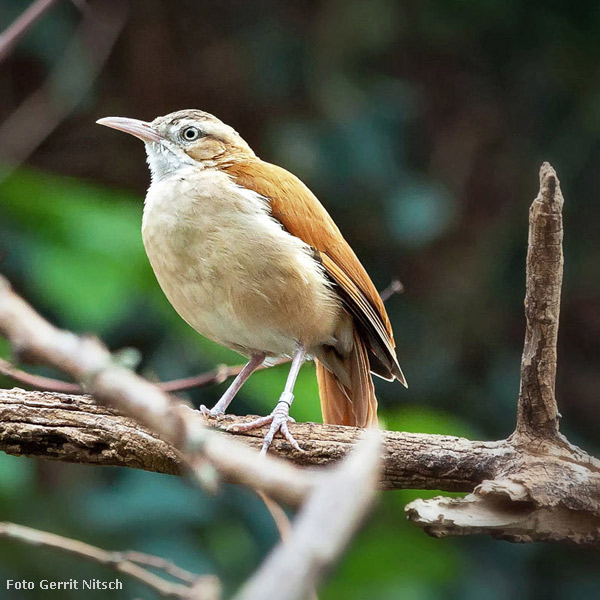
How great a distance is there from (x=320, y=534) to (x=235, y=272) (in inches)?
101

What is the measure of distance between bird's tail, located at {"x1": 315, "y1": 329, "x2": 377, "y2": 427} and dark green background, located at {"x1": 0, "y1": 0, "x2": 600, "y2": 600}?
2.98 ft

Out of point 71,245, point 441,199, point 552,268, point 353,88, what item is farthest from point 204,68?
point 552,268

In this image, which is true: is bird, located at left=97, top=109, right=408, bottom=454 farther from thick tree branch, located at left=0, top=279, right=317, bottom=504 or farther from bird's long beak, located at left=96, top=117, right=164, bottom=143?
thick tree branch, located at left=0, top=279, right=317, bottom=504

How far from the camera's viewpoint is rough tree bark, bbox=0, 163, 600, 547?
101 inches

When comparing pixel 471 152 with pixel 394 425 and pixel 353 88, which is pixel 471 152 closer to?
pixel 353 88

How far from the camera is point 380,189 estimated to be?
20.3 ft

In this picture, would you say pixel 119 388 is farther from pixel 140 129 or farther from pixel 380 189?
pixel 380 189

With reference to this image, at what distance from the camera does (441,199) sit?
6129 millimetres

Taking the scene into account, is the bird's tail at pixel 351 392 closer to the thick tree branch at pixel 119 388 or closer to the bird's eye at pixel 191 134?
the bird's eye at pixel 191 134

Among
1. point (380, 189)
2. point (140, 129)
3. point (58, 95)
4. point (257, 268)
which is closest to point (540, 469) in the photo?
point (257, 268)

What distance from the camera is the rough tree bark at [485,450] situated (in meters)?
2.56

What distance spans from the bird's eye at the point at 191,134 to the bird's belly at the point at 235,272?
47 centimetres

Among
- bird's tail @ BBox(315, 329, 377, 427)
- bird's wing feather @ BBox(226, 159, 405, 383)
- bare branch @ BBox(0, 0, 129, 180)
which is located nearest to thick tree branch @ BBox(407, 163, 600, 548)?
bird's wing feather @ BBox(226, 159, 405, 383)

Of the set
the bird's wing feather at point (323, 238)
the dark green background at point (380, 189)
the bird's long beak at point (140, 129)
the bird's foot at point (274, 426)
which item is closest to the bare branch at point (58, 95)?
the dark green background at point (380, 189)
